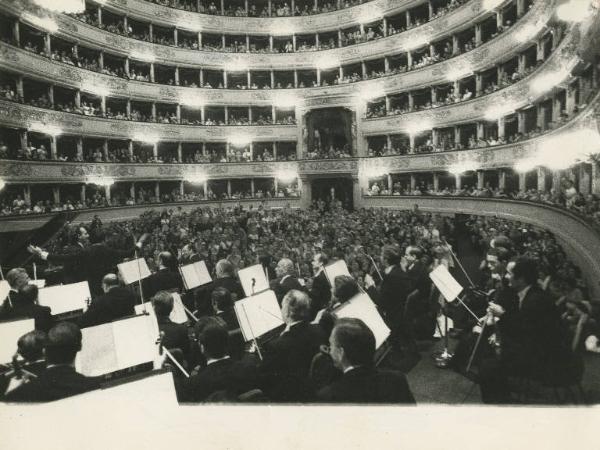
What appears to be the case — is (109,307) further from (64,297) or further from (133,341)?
(133,341)

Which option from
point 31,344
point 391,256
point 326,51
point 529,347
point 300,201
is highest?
point 326,51

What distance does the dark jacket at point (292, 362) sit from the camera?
4.07 metres

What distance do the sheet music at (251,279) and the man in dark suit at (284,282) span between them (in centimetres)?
41

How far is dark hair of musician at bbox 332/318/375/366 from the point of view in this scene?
3.33 m

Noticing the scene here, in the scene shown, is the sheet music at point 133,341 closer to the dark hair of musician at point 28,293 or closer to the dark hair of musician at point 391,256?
the dark hair of musician at point 28,293

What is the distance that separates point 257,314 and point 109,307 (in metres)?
2.42

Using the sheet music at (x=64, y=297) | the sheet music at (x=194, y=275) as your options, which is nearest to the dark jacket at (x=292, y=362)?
the sheet music at (x=64, y=297)

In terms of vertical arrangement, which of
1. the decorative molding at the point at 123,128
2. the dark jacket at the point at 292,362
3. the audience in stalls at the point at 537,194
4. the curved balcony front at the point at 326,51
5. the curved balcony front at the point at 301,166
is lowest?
the dark jacket at the point at 292,362

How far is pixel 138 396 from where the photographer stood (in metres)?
3.66

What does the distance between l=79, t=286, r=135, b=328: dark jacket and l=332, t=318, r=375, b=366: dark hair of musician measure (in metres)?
3.99

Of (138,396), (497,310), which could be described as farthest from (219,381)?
(497,310)

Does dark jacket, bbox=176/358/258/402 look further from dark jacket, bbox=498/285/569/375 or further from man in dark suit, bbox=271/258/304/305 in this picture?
dark jacket, bbox=498/285/569/375

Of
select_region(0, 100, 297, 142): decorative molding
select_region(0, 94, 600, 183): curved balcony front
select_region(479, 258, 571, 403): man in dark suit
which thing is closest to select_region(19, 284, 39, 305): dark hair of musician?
select_region(479, 258, 571, 403): man in dark suit

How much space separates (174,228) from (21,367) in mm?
14636
